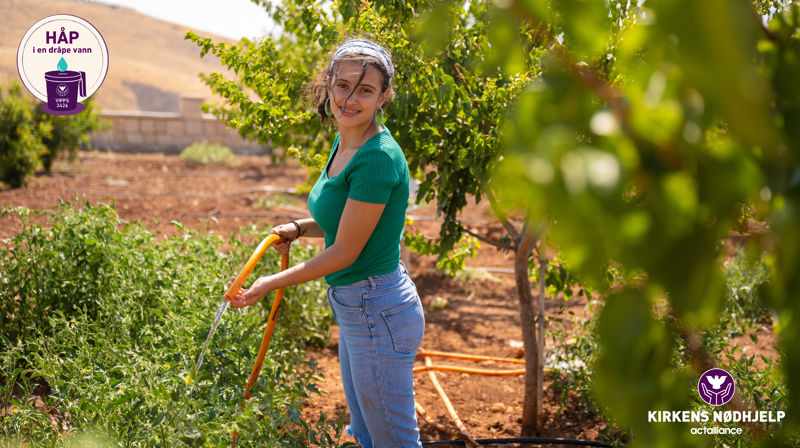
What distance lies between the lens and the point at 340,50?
2.14 meters

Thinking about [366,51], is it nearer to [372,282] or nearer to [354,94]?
[354,94]

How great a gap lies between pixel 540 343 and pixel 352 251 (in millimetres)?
1645

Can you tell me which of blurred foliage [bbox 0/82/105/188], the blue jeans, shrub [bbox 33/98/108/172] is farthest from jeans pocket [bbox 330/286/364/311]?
shrub [bbox 33/98/108/172]

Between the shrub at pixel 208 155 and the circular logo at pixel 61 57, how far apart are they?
7026 mm

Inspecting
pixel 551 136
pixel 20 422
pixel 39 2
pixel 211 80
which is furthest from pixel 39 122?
pixel 39 2

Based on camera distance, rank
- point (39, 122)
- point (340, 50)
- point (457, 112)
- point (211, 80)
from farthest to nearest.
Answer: point (39, 122), point (211, 80), point (457, 112), point (340, 50)

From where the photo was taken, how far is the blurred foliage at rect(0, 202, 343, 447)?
1938mm

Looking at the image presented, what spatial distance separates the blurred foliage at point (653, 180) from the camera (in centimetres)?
49

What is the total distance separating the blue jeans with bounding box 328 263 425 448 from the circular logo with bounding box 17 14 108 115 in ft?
15.8

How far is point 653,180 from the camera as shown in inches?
21.6

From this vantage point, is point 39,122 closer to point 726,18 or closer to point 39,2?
point 726,18

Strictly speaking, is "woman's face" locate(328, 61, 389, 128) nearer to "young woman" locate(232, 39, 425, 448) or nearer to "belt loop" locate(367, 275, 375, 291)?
"young woman" locate(232, 39, 425, 448)

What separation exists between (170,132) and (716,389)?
1593cm

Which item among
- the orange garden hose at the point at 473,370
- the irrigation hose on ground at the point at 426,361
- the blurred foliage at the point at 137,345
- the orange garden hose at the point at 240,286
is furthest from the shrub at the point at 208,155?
the orange garden hose at the point at 240,286
